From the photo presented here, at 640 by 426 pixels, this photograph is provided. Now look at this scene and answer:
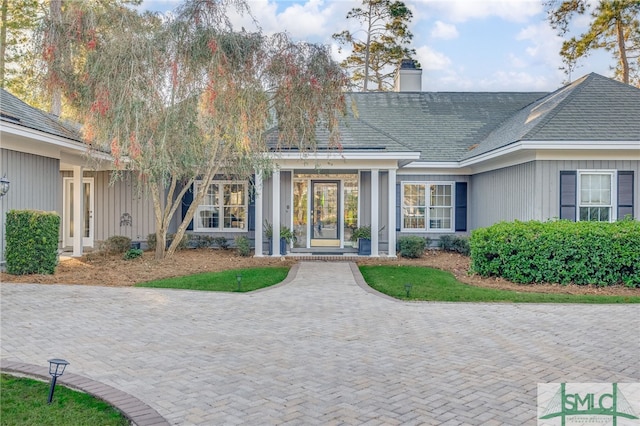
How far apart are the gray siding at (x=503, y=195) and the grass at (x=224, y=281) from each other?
21.1ft

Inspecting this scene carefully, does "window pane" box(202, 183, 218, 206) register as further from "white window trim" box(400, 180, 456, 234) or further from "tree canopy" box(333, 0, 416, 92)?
"tree canopy" box(333, 0, 416, 92)

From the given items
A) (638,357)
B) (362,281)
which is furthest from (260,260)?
(638,357)

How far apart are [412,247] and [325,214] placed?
3.10 meters

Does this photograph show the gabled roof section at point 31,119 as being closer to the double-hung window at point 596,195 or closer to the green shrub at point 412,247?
the green shrub at point 412,247

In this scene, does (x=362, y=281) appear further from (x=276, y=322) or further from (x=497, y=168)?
(x=497, y=168)

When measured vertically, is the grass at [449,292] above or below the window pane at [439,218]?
below

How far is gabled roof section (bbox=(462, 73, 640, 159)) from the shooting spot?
38.3 ft

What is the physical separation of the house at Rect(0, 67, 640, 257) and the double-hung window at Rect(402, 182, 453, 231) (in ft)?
0.11

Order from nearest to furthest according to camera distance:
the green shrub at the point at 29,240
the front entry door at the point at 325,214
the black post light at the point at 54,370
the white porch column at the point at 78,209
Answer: the black post light at the point at 54,370, the green shrub at the point at 29,240, the white porch column at the point at 78,209, the front entry door at the point at 325,214

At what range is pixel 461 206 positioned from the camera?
53.1ft

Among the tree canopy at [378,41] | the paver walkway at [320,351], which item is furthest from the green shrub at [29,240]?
the tree canopy at [378,41]

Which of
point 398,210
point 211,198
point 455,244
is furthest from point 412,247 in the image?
point 211,198

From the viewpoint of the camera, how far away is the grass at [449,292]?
28.5 ft

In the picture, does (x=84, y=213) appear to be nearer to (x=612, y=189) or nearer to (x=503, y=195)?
(x=503, y=195)
